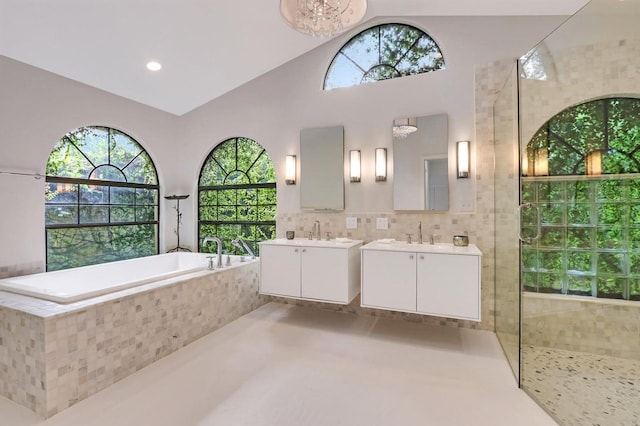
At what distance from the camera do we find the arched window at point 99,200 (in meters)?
3.25


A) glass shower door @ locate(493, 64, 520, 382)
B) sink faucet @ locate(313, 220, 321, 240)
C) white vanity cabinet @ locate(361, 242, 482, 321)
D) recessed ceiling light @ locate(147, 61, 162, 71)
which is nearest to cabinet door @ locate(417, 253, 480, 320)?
white vanity cabinet @ locate(361, 242, 482, 321)

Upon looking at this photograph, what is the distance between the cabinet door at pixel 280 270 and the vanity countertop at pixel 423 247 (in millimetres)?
729

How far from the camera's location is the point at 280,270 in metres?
3.13

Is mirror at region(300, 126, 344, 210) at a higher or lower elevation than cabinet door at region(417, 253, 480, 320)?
higher

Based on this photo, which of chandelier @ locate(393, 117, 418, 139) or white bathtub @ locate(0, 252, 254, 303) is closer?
white bathtub @ locate(0, 252, 254, 303)

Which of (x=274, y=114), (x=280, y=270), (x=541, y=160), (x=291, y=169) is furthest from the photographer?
(x=274, y=114)

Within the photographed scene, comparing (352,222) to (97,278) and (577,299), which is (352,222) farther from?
(97,278)

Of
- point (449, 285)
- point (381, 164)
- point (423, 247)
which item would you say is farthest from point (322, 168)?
point (449, 285)

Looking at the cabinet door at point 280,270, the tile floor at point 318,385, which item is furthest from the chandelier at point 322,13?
the tile floor at point 318,385

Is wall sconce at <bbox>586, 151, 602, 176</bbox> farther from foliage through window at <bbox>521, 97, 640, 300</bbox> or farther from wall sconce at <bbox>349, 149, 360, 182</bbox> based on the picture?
wall sconce at <bbox>349, 149, 360, 182</bbox>

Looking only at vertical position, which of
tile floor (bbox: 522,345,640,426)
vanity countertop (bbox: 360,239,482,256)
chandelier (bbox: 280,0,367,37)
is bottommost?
tile floor (bbox: 522,345,640,426)

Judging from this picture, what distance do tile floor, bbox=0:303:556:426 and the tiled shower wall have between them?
46cm

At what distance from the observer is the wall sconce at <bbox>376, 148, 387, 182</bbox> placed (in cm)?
328

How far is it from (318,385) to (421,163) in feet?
7.36
